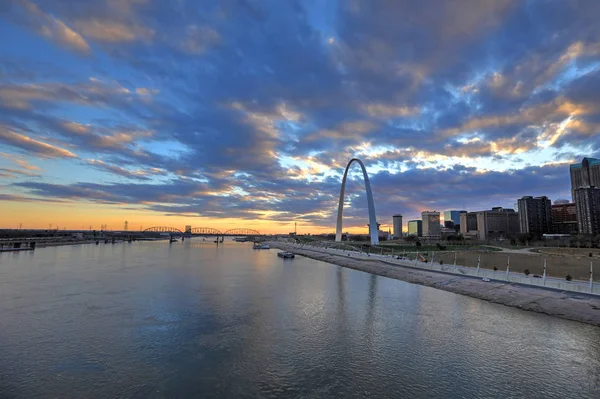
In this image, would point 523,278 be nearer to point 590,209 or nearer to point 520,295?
point 520,295

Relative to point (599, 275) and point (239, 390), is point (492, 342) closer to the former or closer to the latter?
point (239, 390)

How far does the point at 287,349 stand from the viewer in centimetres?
1889

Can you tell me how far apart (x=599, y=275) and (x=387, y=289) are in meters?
29.1

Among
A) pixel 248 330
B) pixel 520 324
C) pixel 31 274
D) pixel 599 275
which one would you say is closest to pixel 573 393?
pixel 520 324

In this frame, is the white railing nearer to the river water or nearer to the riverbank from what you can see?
the riverbank

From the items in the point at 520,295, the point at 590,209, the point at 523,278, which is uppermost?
the point at 590,209

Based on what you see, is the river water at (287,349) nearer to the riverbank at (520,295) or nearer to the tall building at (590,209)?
the riverbank at (520,295)

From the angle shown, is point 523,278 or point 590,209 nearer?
point 523,278

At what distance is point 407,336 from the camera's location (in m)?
21.4

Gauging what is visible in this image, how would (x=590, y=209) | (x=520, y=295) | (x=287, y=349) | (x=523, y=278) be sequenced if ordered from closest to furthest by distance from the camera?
(x=287, y=349), (x=520, y=295), (x=523, y=278), (x=590, y=209)

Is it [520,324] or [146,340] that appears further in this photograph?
[520,324]

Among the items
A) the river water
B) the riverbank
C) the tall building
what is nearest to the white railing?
the riverbank

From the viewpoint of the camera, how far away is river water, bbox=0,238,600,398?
1420 cm

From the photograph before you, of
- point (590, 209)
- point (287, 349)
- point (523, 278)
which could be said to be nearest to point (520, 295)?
point (523, 278)
